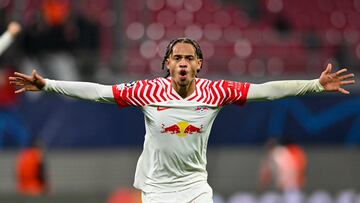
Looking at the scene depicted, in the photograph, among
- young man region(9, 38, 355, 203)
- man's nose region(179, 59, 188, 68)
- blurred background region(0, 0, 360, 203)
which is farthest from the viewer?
blurred background region(0, 0, 360, 203)

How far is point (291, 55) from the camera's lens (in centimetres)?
1633

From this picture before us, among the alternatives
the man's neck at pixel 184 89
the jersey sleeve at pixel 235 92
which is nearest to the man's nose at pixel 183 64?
the man's neck at pixel 184 89

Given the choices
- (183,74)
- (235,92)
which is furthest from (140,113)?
(183,74)

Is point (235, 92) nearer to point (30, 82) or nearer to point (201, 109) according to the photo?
point (201, 109)

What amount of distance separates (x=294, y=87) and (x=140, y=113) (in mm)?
8172

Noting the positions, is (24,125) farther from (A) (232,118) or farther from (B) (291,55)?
(B) (291,55)

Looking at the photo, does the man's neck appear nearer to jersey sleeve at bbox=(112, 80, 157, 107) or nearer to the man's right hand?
jersey sleeve at bbox=(112, 80, 157, 107)

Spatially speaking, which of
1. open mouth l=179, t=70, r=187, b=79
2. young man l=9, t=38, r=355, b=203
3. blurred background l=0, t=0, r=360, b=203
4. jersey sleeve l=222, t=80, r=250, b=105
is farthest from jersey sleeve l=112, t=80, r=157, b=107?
blurred background l=0, t=0, r=360, b=203

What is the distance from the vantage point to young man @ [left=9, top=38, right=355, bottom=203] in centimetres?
713

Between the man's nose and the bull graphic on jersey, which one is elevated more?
the man's nose

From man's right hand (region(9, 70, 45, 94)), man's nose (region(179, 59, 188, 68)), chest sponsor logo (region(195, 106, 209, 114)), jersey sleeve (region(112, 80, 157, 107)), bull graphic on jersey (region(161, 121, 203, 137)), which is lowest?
bull graphic on jersey (region(161, 121, 203, 137))

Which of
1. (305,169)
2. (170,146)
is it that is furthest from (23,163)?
(170,146)

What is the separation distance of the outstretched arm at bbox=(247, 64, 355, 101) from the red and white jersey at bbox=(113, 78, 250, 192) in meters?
0.09

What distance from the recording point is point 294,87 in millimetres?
7305
